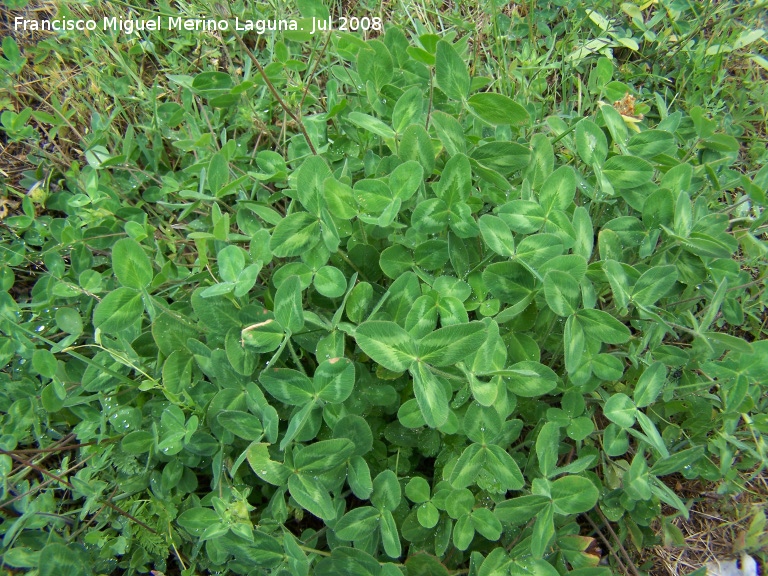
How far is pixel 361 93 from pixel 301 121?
0.95ft

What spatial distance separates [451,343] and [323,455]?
525 mm

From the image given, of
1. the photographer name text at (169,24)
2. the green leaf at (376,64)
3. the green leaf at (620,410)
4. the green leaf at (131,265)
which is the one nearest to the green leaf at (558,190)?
the green leaf at (620,410)

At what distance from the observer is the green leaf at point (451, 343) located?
55.4 inches

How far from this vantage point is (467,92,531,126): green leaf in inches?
70.3

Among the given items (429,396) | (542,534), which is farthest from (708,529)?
(429,396)

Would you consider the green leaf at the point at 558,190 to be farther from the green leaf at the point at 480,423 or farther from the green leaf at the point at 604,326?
the green leaf at the point at 480,423

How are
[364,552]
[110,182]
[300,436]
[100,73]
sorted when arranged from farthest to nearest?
1. [100,73]
2. [110,182]
3. [300,436]
4. [364,552]

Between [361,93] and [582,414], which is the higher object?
[361,93]

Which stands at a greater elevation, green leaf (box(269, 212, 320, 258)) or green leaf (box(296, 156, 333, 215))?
green leaf (box(296, 156, 333, 215))

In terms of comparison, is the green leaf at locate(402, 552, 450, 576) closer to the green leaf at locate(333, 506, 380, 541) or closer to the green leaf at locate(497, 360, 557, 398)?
the green leaf at locate(333, 506, 380, 541)

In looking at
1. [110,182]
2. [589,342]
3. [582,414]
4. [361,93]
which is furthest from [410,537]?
[110,182]

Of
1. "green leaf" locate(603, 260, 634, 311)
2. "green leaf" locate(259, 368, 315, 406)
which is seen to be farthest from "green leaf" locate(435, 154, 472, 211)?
"green leaf" locate(259, 368, 315, 406)

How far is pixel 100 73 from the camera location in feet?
9.77

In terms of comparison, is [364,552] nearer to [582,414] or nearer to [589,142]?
[582,414]
